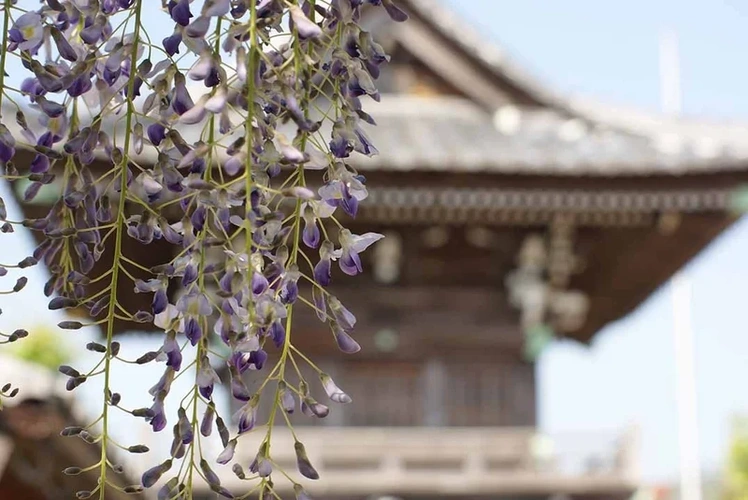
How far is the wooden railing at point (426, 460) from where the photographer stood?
288 inches

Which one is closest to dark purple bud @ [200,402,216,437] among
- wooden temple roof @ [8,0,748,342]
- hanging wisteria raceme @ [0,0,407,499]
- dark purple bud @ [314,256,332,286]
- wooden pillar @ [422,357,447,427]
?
hanging wisteria raceme @ [0,0,407,499]

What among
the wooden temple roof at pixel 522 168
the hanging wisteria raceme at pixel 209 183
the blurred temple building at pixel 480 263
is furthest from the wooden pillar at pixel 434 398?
the hanging wisteria raceme at pixel 209 183

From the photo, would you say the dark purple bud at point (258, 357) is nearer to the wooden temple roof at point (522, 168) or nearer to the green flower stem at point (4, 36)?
the green flower stem at point (4, 36)

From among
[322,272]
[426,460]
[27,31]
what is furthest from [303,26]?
[426,460]

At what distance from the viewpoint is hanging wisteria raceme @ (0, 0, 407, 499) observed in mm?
1147

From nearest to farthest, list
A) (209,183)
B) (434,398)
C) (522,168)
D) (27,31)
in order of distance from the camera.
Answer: (209,183) → (27,31) → (522,168) → (434,398)

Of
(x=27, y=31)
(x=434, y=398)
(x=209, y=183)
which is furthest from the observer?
(x=434, y=398)

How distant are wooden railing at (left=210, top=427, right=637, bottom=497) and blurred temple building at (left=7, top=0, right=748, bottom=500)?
11 mm

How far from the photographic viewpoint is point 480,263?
764 cm

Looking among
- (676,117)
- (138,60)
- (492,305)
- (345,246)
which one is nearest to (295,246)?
(345,246)

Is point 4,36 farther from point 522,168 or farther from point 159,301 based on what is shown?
point 522,168

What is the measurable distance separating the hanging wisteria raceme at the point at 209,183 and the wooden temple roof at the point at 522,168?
189 inches

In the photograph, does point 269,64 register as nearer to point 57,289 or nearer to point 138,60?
point 138,60

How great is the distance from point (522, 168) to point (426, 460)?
2080 mm
